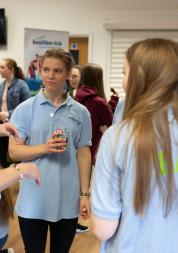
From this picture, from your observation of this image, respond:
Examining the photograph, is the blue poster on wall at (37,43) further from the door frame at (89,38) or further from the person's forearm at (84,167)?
the person's forearm at (84,167)

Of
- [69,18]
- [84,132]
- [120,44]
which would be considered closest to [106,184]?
[84,132]

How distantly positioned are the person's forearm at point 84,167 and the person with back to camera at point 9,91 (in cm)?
262

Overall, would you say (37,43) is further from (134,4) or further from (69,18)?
(134,4)

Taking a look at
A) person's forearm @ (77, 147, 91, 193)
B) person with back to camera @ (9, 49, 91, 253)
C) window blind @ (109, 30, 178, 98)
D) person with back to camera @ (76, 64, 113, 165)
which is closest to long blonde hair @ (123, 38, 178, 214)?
person with back to camera @ (9, 49, 91, 253)

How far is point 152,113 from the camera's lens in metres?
0.96

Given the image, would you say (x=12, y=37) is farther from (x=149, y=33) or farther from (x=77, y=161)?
(x=77, y=161)

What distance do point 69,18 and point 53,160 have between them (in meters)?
4.54

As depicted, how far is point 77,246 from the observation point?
2.97 m

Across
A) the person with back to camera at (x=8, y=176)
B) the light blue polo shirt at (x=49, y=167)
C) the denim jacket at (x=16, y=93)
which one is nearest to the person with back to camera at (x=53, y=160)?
the light blue polo shirt at (x=49, y=167)

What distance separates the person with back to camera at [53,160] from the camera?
5.38 ft

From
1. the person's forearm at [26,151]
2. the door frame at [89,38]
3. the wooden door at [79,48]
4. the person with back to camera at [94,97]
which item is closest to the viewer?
the person's forearm at [26,151]

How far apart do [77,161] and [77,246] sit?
4.86 feet

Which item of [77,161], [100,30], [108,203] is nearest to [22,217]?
[77,161]

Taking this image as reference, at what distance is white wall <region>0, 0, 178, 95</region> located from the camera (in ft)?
18.0
